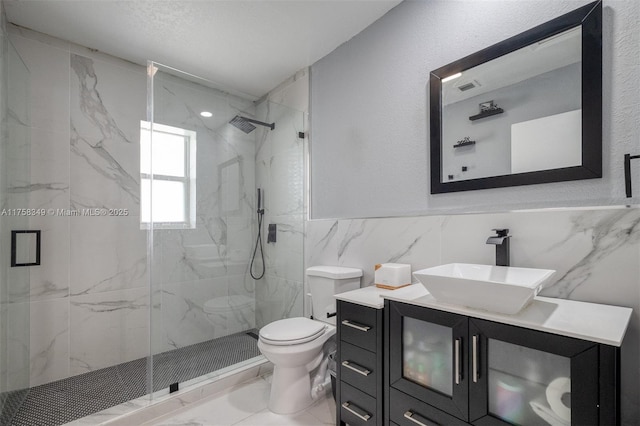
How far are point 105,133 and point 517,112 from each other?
9.64ft

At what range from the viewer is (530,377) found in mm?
1062

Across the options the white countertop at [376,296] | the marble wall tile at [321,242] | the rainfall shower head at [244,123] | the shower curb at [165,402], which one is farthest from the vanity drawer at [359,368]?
the rainfall shower head at [244,123]

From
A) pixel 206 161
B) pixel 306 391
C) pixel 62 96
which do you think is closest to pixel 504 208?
pixel 306 391

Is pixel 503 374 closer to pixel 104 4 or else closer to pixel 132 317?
pixel 132 317

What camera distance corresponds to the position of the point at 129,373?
7.77 ft

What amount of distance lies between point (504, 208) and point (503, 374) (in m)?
0.79

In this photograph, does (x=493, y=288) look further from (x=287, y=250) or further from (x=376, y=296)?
(x=287, y=250)

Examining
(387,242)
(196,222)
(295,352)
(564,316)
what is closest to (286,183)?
(196,222)

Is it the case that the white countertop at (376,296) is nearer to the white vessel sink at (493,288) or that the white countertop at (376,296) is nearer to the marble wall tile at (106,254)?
the white vessel sink at (493,288)

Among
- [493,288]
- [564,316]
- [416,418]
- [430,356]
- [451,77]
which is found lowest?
[416,418]

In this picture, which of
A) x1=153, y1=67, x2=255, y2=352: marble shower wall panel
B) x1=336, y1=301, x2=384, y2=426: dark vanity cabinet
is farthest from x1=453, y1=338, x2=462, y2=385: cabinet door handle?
x1=153, y1=67, x2=255, y2=352: marble shower wall panel

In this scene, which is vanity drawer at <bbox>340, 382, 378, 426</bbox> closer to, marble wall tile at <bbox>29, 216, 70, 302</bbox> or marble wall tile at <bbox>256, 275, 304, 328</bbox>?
marble wall tile at <bbox>256, 275, 304, 328</bbox>

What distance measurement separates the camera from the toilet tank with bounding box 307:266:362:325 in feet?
6.98

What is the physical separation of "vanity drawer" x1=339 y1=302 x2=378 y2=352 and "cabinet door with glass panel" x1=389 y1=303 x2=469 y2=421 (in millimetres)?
102
